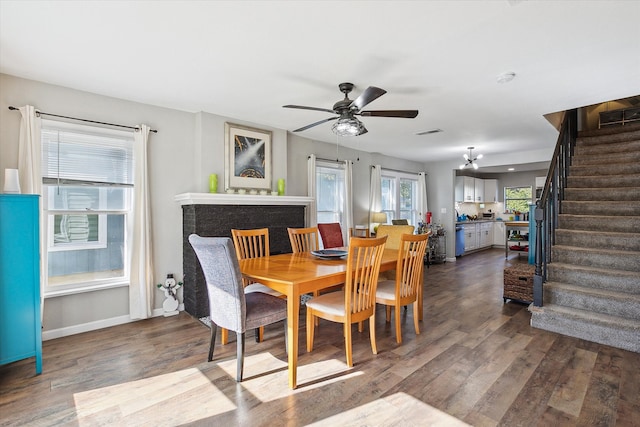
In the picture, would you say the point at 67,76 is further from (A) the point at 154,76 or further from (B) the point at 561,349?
(B) the point at 561,349

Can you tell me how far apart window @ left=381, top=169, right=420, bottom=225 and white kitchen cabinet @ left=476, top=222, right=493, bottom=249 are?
252cm

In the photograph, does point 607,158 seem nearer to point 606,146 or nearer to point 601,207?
point 606,146

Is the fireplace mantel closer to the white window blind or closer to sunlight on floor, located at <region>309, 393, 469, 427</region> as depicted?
the white window blind

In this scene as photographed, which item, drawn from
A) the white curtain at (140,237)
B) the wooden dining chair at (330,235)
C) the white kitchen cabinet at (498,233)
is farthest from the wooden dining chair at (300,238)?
the white kitchen cabinet at (498,233)

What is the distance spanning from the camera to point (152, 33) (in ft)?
7.53

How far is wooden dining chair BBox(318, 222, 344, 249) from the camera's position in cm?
433

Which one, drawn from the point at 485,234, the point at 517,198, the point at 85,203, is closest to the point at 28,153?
the point at 85,203

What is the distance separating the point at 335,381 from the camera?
2338mm

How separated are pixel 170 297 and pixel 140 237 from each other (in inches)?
31.9

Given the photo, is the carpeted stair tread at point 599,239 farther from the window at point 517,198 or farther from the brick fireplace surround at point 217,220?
the window at point 517,198

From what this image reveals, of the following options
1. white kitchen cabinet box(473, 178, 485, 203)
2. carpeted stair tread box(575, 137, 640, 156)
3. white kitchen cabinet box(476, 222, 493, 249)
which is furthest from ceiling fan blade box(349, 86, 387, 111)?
white kitchen cabinet box(473, 178, 485, 203)

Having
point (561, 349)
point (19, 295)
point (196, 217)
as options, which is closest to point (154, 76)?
point (196, 217)

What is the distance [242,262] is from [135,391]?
1261 mm

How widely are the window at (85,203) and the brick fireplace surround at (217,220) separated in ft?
2.13
